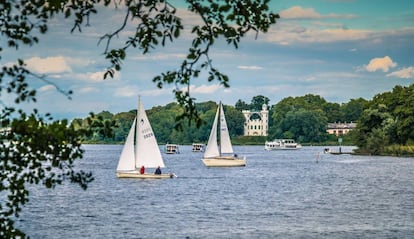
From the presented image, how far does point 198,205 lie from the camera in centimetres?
5153

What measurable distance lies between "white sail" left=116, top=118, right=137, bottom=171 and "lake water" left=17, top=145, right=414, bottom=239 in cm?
158

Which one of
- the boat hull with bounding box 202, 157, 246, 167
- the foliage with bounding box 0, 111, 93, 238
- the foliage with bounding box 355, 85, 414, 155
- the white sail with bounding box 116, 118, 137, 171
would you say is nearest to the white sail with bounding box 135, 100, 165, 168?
the white sail with bounding box 116, 118, 137, 171

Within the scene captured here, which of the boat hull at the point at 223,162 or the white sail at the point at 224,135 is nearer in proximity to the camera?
the white sail at the point at 224,135

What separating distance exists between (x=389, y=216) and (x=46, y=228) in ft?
58.8

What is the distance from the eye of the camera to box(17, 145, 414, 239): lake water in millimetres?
36941

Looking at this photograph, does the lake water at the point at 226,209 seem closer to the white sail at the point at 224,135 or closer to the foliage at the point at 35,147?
the white sail at the point at 224,135

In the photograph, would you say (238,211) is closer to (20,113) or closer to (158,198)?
(158,198)

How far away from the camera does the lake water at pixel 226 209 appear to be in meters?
36.9

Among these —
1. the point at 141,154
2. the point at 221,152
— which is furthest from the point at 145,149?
the point at 221,152

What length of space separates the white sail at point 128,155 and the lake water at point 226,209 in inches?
62.2

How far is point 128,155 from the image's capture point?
227ft

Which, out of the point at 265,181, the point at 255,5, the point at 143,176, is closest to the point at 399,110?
the point at 265,181

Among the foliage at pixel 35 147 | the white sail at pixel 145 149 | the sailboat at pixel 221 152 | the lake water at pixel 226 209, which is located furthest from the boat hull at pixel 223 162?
the foliage at pixel 35 147

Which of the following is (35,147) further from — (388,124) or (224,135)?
(388,124)
